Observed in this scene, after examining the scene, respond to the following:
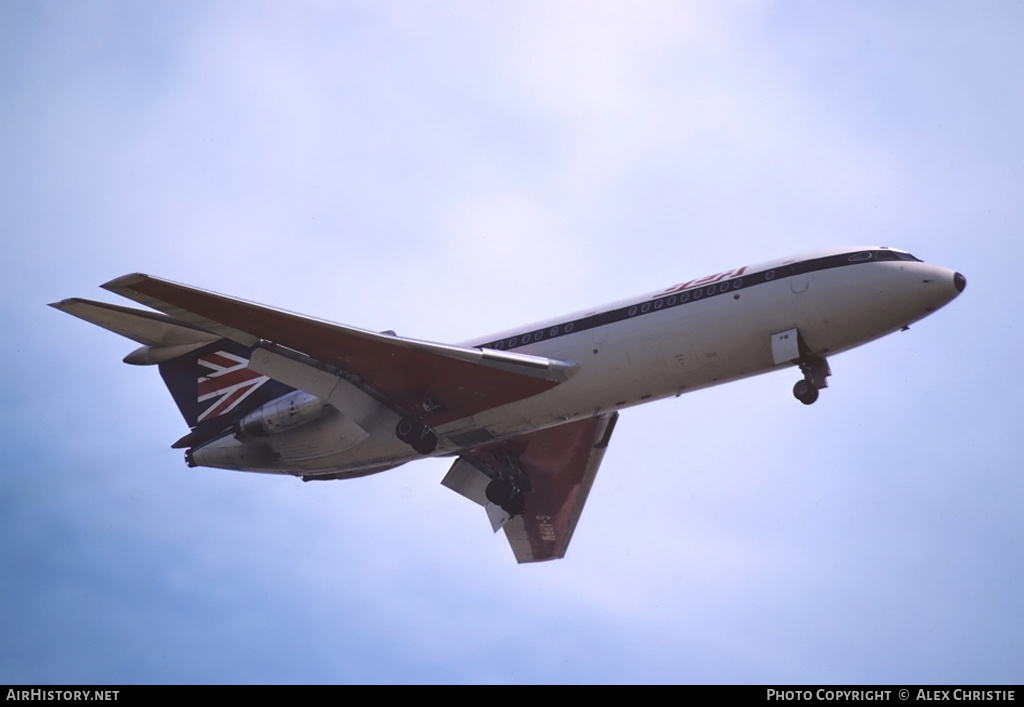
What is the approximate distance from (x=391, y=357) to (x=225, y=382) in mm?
7251

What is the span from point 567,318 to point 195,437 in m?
12.4

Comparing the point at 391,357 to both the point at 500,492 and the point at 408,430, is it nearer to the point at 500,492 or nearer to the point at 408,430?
the point at 408,430

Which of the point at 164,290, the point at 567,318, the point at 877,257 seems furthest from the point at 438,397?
the point at 877,257

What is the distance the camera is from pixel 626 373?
92.7 feet

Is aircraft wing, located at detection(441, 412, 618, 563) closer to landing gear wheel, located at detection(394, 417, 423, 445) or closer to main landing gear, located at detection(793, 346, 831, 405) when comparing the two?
landing gear wheel, located at detection(394, 417, 423, 445)

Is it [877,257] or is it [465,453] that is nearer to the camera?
[877,257]

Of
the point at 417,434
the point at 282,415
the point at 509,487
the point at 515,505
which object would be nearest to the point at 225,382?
the point at 282,415

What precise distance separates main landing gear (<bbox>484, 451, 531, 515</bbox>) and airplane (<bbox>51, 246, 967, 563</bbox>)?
0.05 m

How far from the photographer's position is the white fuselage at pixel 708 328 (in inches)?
1045

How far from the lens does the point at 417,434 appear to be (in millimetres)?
30344

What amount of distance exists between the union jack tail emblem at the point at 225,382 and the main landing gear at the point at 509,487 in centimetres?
801

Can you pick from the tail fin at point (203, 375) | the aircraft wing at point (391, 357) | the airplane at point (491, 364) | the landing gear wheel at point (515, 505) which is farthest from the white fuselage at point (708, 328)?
the tail fin at point (203, 375)
